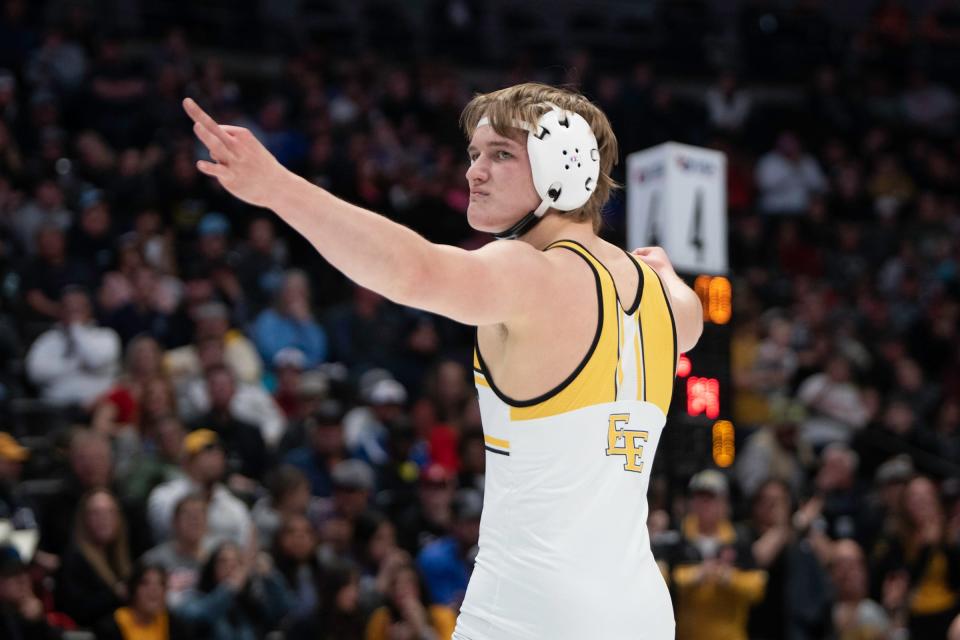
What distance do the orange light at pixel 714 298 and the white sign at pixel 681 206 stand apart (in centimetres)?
7

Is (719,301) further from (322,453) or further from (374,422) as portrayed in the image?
(374,422)

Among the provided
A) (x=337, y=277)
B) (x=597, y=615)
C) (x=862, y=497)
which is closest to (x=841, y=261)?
(x=862, y=497)

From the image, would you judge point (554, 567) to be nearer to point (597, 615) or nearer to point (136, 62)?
point (597, 615)

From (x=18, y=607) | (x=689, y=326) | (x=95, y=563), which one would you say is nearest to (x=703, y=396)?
(x=95, y=563)

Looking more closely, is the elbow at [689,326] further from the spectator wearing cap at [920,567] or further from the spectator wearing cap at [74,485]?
the spectator wearing cap at [920,567]

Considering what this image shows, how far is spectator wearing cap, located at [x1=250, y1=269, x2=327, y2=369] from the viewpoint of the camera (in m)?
12.9

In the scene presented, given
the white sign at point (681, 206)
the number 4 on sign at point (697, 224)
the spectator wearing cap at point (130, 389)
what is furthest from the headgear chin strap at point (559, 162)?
the spectator wearing cap at point (130, 389)

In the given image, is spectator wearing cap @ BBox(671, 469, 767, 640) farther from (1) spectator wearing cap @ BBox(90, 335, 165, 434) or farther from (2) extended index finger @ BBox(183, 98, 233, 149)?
(2) extended index finger @ BBox(183, 98, 233, 149)

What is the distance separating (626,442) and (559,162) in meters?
0.77

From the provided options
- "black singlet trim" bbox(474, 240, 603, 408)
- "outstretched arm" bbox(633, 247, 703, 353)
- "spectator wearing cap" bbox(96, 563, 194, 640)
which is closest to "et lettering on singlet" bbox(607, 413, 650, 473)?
"black singlet trim" bbox(474, 240, 603, 408)

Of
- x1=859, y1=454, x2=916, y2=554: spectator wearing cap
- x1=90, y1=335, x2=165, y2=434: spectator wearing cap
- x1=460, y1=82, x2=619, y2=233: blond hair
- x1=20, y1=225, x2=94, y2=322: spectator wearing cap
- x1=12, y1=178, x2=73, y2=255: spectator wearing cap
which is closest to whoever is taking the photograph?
x1=460, y1=82, x2=619, y2=233: blond hair

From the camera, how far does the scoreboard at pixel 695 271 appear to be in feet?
29.8

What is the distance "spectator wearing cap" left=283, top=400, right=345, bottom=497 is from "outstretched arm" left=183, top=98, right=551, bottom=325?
26.7 feet

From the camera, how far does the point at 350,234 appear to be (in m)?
2.96
